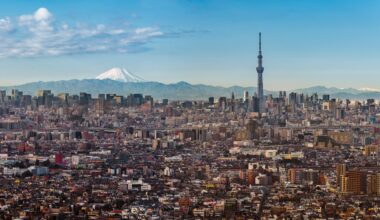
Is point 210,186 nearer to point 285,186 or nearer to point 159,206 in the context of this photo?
point 285,186

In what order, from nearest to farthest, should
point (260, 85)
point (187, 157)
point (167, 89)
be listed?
point (187, 157)
point (260, 85)
point (167, 89)

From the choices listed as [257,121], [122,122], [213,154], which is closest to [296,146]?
[213,154]

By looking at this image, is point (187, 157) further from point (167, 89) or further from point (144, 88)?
point (144, 88)

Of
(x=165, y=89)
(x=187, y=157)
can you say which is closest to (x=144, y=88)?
(x=165, y=89)

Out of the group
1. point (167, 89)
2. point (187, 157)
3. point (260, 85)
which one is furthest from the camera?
point (167, 89)

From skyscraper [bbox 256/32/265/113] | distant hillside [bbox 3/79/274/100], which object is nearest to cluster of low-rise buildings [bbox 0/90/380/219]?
skyscraper [bbox 256/32/265/113]

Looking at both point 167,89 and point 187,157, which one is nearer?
point 187,157

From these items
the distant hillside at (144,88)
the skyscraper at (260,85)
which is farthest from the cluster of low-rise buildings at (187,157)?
the distant hillside at (144,88)

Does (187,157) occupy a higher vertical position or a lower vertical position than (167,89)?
lower

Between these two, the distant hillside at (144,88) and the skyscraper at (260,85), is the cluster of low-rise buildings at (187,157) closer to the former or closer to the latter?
the skyscraper at (260,85)
